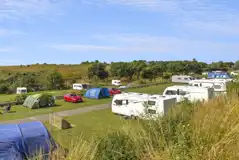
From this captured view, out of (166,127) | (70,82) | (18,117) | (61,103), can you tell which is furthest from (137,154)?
(70,82)

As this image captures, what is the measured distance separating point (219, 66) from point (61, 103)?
53.3 metres

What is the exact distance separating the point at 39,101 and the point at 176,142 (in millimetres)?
24495

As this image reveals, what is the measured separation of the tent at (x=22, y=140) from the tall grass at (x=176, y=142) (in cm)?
533

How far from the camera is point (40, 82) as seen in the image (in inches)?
1841

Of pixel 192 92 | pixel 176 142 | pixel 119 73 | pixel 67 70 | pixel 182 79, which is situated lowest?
pixel 192 92

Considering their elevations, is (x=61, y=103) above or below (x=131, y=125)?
below

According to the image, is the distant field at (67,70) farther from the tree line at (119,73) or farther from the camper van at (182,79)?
the camper van at (182,79)

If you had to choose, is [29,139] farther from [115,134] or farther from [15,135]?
[115,134]

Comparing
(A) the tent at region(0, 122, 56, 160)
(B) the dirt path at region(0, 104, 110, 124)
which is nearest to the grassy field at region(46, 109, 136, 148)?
(B) the dirt path at region(0, 104, 110, 124)

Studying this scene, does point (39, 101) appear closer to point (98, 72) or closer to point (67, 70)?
point (98, 72)

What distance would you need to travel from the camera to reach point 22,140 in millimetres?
10492

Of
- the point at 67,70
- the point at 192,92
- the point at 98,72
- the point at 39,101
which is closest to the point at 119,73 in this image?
the point at 98,72

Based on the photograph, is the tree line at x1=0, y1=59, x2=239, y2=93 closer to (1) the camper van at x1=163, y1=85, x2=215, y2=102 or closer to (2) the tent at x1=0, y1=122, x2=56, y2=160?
(1) the camper van at x1=163, y1=85, x2=215, y2=102

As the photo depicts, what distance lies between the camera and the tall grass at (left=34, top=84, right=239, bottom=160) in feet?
10.9
